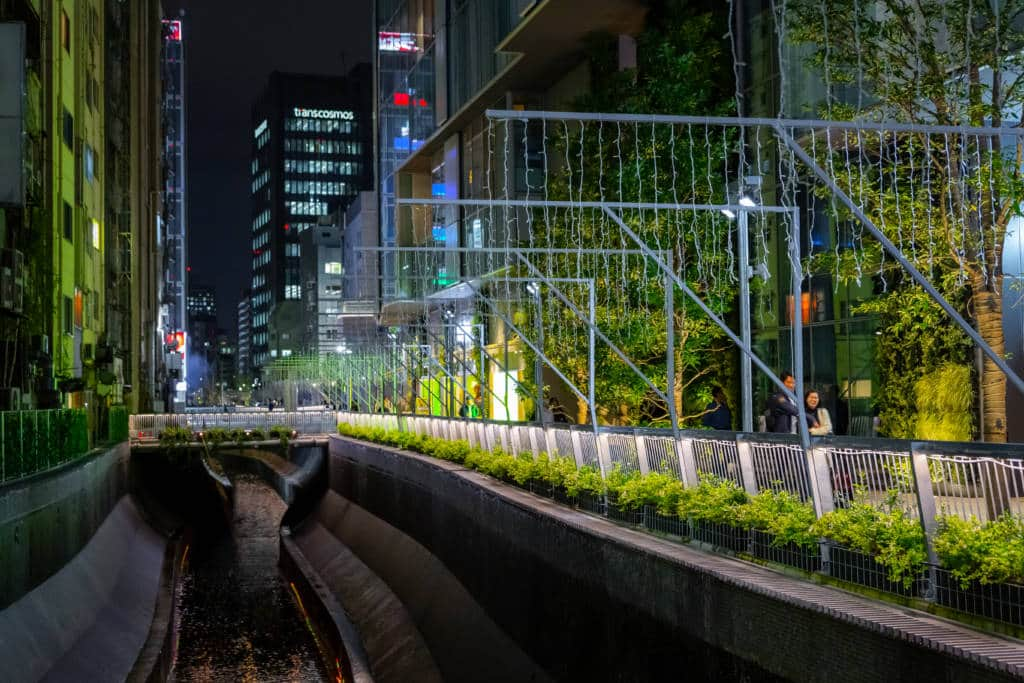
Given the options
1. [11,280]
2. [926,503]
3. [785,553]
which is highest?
[11,280]

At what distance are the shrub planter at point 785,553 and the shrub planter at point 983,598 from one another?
6.42 ft

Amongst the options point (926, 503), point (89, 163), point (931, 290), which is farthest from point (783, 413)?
point (89, 163)

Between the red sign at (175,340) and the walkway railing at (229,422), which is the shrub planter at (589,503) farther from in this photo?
the red sign at (175,340)

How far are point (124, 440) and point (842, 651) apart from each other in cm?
4757

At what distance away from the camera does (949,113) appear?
23.2 metres

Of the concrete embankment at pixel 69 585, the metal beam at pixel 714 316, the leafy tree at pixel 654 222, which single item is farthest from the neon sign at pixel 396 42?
the metal beam at pixel 714 316

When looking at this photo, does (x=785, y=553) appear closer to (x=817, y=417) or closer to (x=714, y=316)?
(x=714, y=316)

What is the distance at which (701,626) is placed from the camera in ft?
38.7

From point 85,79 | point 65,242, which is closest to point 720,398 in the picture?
point 65,242

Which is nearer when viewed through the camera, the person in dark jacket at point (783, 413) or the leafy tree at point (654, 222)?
the person in dark jacket at point (783, 413)

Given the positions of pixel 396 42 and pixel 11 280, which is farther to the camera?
pixel 396 42

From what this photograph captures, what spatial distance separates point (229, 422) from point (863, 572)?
5838 cm

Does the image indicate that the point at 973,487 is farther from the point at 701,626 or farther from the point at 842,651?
the point at 701,626

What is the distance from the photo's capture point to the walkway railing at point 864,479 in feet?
31.1
